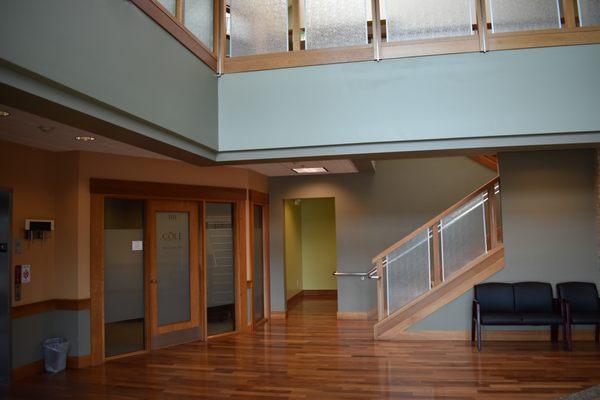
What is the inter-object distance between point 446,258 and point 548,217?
1.53m

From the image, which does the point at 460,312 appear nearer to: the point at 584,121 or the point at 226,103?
the point at 584,121

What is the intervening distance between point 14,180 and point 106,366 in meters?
2.58

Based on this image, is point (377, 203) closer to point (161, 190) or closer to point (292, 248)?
point (292, 248)

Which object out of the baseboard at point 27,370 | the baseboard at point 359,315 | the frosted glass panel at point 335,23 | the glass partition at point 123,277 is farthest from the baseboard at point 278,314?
the frosted glass panel at point 335,23

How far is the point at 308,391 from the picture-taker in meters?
4.92

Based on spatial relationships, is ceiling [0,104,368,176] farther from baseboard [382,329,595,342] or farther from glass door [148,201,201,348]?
baseboard [382,329,595,342]

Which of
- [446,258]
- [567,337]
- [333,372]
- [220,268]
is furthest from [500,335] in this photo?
[220,268]

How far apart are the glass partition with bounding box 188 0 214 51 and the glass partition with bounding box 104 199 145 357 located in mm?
2699

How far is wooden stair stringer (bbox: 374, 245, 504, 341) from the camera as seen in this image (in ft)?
22.1

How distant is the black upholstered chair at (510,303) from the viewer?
20.4 ft

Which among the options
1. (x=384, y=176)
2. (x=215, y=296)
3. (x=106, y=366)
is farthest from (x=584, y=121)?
(x=106, y=366)

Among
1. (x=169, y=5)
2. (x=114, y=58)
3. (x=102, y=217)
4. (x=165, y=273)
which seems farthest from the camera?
(x=165, y=273)

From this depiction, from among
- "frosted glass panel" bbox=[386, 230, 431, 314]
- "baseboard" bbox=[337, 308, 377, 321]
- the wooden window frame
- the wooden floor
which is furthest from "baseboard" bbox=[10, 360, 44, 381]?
"baseboard" bbox=[337, 308, 377, 321]

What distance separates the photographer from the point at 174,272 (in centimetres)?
711
